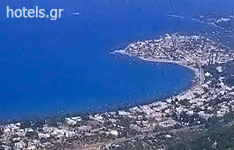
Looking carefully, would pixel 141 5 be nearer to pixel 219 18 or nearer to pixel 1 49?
pixel 219 18

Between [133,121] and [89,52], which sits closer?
[133,121]

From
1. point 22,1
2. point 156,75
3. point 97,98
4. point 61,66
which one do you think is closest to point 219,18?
point 156,75

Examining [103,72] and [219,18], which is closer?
[103,72]
